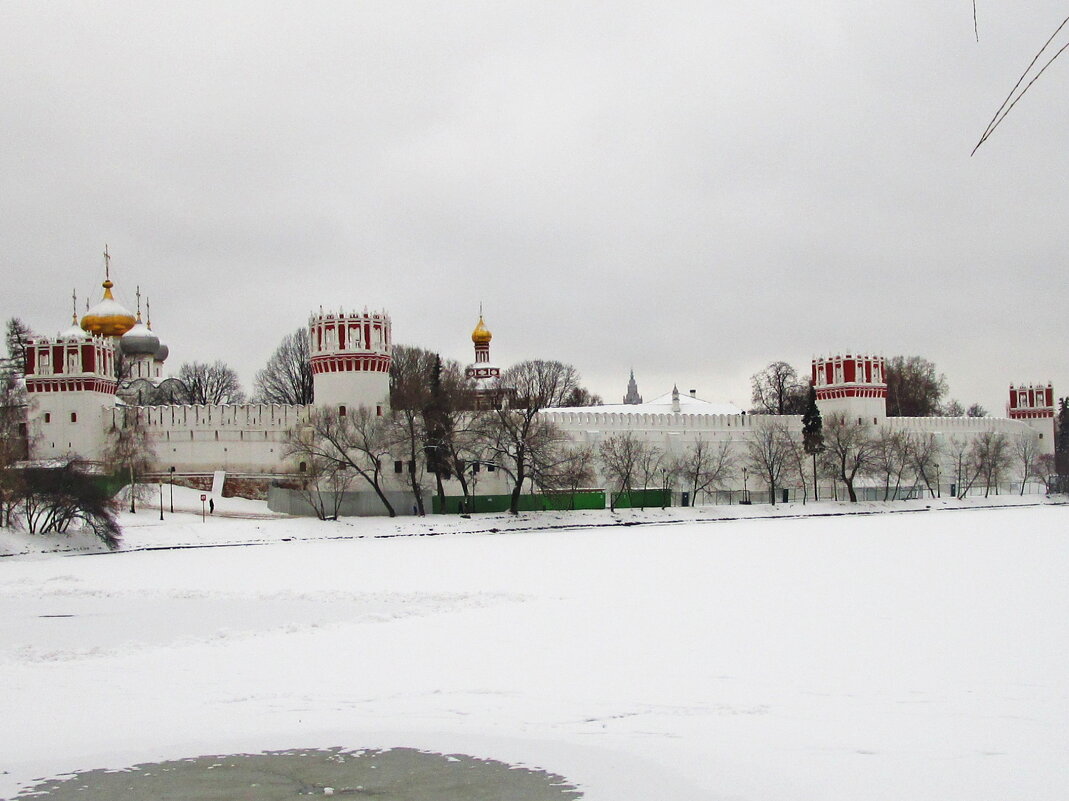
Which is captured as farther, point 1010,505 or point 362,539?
point 1010,505

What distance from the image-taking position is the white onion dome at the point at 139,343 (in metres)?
55.9

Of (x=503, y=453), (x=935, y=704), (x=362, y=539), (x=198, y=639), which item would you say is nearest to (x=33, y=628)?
(x=198, y=639)

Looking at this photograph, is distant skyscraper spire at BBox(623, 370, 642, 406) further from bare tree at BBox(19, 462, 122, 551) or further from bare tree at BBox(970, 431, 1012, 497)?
bare tree at BBox(19, 462, 122, 551)

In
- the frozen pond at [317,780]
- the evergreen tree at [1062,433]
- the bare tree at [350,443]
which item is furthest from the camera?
the evergreen tree at [1062,433]

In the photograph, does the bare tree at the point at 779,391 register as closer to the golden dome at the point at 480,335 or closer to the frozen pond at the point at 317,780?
the golden dome at the point at 480,335

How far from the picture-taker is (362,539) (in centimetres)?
3844

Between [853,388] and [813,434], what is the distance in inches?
197

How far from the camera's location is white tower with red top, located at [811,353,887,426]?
60.1 meters

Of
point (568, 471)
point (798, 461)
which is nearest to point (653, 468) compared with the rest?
point (798, 461)

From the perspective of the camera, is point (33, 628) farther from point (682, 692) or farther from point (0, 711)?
point (682, 692)

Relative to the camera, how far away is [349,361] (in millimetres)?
48250

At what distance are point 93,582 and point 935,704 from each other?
17293mm

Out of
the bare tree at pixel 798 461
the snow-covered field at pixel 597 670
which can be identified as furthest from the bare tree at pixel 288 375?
the snow-covered field at pixel 597 670

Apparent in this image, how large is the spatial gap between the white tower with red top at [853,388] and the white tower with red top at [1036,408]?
12.8 meters
